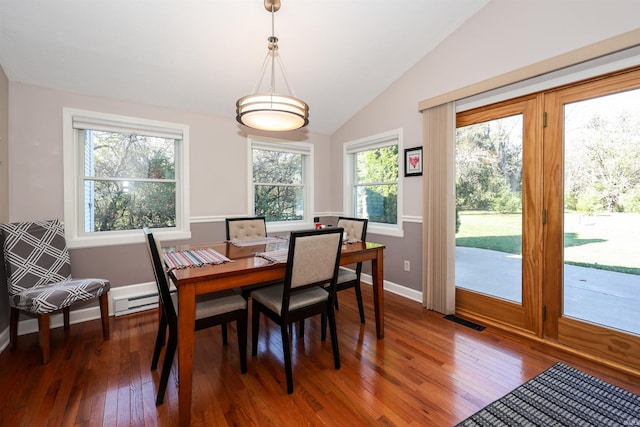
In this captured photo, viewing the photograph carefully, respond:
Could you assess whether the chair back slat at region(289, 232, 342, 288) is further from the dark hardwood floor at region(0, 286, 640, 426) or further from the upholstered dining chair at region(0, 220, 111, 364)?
the upholstered dining chair at region(0, 220, 111, 364)

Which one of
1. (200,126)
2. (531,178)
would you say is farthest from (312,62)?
(531,178)

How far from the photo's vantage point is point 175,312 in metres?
1.64

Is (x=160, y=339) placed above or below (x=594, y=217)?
below

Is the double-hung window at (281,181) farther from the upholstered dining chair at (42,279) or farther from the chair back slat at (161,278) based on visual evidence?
the chair back slat at (161,278)

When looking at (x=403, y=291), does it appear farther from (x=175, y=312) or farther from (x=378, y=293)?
(x=175, y=312)

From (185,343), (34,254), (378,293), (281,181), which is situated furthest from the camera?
(281,181)

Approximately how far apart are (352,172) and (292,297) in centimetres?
267

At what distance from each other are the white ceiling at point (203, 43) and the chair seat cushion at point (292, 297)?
219cm

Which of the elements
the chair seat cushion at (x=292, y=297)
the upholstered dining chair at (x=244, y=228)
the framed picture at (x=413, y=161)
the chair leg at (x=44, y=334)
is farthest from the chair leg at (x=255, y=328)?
the framed picture at (x=413, y=161)

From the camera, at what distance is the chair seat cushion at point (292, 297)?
1.87m

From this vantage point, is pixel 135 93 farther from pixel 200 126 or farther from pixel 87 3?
pixel 87 3

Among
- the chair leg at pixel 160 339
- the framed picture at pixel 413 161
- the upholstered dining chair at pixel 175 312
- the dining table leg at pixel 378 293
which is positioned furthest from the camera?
the framed picture at pixel 413 161

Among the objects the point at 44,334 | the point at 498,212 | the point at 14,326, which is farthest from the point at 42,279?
the point at 498,212

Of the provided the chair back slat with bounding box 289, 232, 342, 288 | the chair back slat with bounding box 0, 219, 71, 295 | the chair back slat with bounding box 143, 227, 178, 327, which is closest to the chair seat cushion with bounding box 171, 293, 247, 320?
the chair back slat with bounding box 143, 227, 178, 327
